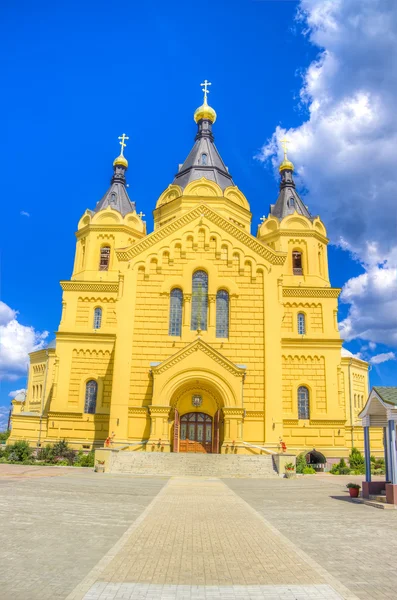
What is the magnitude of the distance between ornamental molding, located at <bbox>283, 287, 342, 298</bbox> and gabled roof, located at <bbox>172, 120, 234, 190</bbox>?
9097 millimetres

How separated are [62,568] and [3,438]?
4813 centimetres

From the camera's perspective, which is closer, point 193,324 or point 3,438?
point 193,324

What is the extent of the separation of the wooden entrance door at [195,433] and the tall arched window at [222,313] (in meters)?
4.74

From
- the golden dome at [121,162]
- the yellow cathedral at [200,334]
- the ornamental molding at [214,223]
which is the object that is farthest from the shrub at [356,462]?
the golden dome at [121,162]

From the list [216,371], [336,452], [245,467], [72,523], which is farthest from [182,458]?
[72,523]

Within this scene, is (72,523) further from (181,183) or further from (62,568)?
(181,183)

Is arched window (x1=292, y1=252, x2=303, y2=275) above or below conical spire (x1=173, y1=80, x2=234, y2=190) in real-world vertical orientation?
below

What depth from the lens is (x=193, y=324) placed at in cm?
2862

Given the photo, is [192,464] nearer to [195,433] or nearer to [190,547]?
[195,433]

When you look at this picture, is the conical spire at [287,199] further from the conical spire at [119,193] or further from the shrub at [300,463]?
the shrub at [300,463]

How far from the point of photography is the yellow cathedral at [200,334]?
2647cm

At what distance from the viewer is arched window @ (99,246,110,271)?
35263 mm

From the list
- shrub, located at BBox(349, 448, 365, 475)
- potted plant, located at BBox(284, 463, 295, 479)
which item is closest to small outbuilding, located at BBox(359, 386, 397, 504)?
potted plant, located at BBox(284, 463, 295, 479)

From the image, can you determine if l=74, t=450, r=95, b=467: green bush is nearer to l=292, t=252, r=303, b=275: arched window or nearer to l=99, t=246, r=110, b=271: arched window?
l=99, t=246, r=110, b=271: arched window
